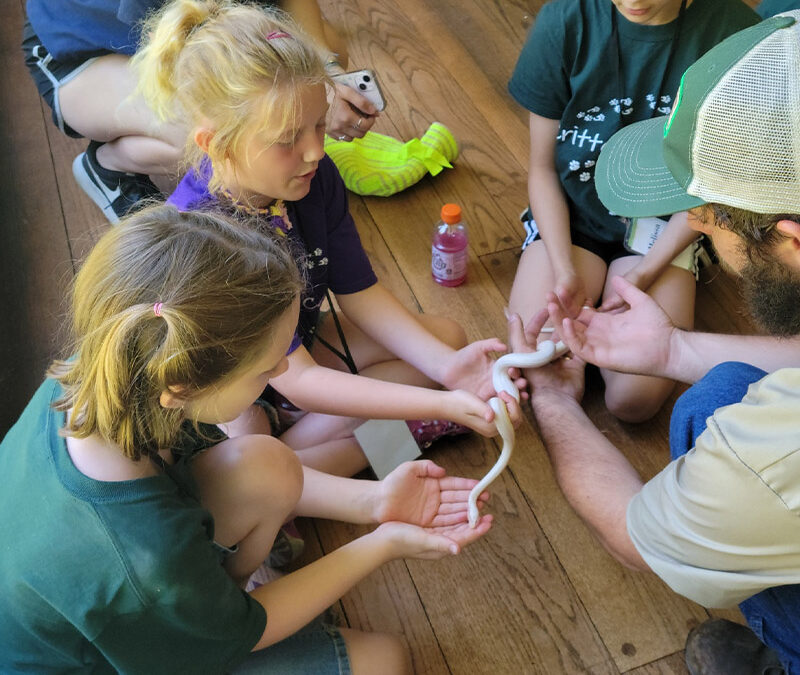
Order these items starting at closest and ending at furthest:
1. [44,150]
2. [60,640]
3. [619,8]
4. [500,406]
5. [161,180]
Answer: [60,640]
[500,406]
[619,8]
[161,180]
[44,150]

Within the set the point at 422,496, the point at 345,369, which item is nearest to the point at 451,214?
the point at 345,369

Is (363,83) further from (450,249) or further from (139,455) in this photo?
(139,455)

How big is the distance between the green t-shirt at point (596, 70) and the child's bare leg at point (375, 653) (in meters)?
0.88

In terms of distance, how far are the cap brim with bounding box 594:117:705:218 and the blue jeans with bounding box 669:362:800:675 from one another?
0.78ft

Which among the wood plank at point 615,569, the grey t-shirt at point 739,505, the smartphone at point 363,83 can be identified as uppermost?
the smartphone at point 363,83

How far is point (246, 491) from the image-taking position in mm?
990

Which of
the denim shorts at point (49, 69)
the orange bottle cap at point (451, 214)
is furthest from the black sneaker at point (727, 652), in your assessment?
the denim shorts at point (49, 69)

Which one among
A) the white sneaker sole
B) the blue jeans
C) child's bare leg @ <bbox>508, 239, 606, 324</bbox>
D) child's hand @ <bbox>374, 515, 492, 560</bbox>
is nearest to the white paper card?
child's hand @ <bbox>374, 515, 492, 560</bbox>

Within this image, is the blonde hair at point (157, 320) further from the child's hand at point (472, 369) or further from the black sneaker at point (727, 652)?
the black sneaker at point (727, 652)

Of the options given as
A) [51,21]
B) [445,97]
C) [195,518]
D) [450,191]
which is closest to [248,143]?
[195,518]

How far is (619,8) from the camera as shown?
4.30 feet

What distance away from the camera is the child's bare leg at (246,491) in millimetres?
987

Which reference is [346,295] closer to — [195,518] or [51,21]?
[195,518]

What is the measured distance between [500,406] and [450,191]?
844mm
